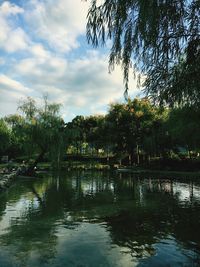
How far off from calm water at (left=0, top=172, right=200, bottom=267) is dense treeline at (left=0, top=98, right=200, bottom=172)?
1717cm

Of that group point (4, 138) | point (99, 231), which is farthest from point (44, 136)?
point (4, 138)

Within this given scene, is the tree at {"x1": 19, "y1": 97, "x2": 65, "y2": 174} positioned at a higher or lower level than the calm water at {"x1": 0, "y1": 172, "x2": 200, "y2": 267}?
higher

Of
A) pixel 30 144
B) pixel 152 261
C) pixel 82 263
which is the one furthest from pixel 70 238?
pixel 30 144

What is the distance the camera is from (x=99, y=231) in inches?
462

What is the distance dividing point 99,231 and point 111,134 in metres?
50.9

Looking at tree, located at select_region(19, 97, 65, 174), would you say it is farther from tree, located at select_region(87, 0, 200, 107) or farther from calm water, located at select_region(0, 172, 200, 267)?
tree, located at select_region(87, 0, 200, 107)

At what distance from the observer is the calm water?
875 cm

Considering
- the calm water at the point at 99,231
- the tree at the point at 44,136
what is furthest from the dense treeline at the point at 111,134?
the calm water at the point at 99,231

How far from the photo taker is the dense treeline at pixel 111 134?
36.9 metres

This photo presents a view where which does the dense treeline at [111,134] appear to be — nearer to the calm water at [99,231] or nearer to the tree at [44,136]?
the tree at [44,136]

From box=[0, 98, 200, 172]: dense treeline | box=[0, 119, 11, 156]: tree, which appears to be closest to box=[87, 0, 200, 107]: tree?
box=[0, 98, 200, 172]: dense treeline

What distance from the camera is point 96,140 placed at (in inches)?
2640

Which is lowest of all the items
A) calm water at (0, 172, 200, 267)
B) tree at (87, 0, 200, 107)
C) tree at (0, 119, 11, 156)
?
calm water at (0, 172, 200, 267)

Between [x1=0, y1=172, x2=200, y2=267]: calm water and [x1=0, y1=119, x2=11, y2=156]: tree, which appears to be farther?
[x1=0, y1=119, x2=11, y2=156]: tree
